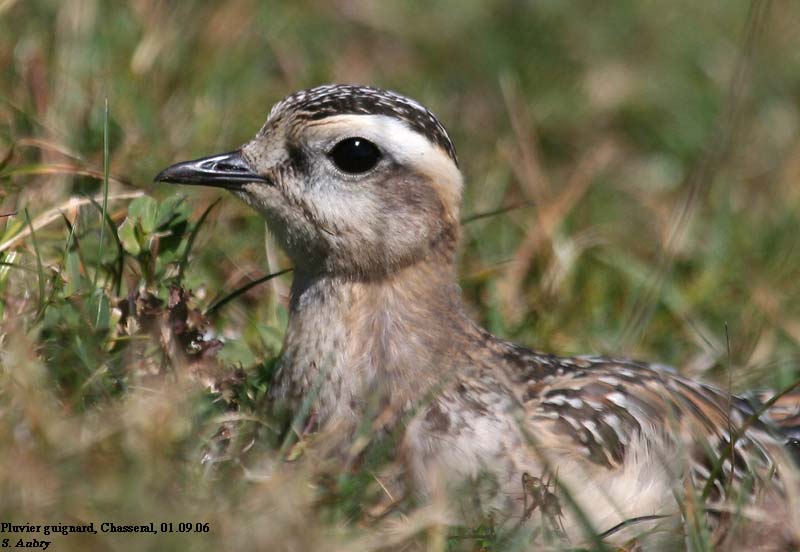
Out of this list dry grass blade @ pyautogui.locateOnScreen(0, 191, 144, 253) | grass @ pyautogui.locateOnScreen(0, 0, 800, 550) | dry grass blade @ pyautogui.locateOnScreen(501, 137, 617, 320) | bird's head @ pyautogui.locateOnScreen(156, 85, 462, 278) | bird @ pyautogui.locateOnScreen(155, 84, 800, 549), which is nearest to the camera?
grass @ pyautogui.locateOnScreen(0, 0, 800, 550)

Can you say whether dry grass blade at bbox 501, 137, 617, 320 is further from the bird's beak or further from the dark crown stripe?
the bird's beak

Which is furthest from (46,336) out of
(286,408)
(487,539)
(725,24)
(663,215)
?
(725,24)

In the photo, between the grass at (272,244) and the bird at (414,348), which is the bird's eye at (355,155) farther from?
the grass at (272,244)

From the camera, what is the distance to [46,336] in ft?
16.0

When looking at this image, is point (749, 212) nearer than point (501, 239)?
No

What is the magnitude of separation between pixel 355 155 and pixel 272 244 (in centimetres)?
147

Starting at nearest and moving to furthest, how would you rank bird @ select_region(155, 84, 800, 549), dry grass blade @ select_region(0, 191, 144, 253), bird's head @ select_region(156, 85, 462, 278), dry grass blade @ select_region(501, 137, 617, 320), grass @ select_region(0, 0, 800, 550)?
1. grass @ select_region(0, 0, 800, 550)
2. bird @ select_region(155, 84, 800, 549)
3. bird's head @ select_region(156, 85, 462, 278)
4. dry grass blade @ select_region(0, 191, 144, 253)
5. dry grass blade @ select_region(501, 137, 617, 320)

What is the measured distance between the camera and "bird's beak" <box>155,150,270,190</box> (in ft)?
17.3

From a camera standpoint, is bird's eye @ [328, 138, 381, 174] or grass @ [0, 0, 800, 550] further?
bird's eye @ [328, 138, 381, 174]

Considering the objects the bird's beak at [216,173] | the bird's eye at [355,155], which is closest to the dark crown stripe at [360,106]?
the bird's eye at [355,155]

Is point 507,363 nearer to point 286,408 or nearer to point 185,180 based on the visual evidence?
point 286,408

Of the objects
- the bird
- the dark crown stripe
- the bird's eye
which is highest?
the dark crown stripe

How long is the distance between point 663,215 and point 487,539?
5038 mm

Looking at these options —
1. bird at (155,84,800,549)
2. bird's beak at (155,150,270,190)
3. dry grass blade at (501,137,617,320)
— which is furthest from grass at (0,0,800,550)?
bird at (155,84,800,549)
